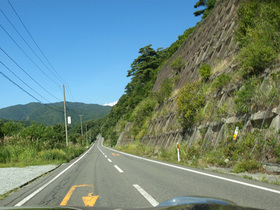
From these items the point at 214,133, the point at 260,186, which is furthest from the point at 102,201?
the point at 214,133

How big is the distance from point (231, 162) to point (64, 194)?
21.7 ft

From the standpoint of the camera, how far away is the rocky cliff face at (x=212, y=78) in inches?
382

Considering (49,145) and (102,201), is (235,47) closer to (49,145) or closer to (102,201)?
(102,201)

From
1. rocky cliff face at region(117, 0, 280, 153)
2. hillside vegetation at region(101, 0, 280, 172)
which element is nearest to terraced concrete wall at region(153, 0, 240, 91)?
rocky cliff face at region(117, 0, 280, 153)

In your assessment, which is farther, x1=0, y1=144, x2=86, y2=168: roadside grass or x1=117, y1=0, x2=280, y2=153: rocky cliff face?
x1=0, y1=144, x2=86, y2=168: roadside grass

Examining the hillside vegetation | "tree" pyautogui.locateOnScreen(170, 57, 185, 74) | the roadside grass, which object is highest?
"tree" pyautogui.locateOnScreen(170, 57, 185, 74)

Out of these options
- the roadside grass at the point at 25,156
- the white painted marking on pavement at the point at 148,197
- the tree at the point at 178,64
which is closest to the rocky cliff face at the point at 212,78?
the tree at the point at 178,64

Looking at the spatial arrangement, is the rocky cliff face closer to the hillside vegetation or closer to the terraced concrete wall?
the terraced concrete wall

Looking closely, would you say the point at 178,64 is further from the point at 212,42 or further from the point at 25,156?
the point at 25,156

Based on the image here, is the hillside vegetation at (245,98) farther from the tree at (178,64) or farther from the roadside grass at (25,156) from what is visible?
the tree at (178,64)

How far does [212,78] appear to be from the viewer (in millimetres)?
16438

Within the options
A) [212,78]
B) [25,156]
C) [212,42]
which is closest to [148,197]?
[212,78]

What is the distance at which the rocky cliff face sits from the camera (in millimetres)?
9694

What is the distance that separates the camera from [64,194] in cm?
606
